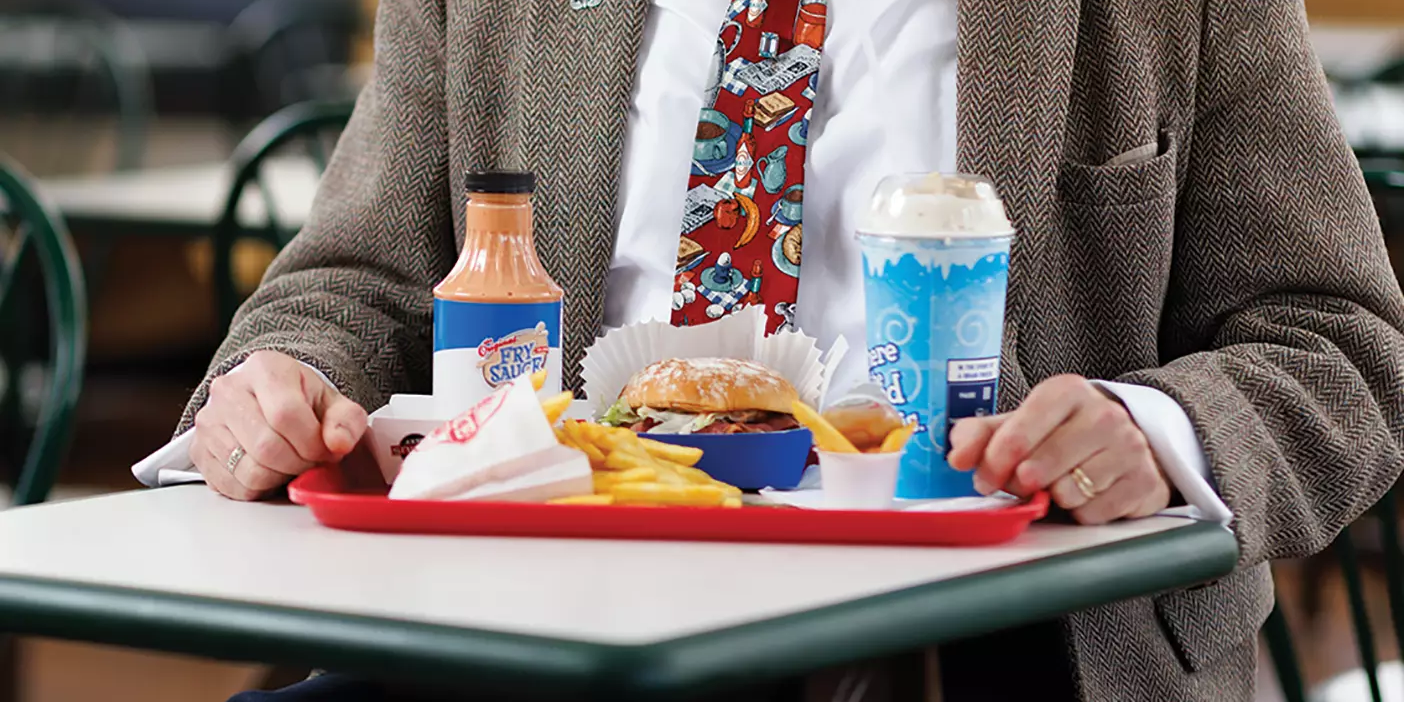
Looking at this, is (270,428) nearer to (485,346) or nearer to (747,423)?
(485,346)

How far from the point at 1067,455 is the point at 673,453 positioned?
25 centimetres

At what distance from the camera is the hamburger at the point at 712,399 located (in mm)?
1148

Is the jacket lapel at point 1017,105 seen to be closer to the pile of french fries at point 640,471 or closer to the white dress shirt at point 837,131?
the white dress shirt at point 837,131

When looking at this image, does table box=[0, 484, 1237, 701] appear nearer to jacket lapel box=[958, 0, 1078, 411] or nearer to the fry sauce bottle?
the fry sauce bottle

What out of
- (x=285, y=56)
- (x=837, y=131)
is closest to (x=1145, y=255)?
(x=837, y=131)

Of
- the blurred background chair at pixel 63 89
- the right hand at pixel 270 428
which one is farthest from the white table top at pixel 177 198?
the right hand at pixel 270 428

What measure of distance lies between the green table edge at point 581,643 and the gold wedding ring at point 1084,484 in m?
0.07

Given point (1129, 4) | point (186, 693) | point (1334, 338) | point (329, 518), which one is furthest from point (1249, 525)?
point (186, 693)

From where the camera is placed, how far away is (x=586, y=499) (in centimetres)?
100

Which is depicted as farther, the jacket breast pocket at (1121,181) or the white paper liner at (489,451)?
the jacket breast pocket at (1121,181)

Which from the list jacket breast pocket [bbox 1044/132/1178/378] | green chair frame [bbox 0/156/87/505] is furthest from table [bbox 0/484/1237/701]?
green chair frame [bbox 0/156/87/505]

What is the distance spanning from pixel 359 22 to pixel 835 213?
593 centimetres

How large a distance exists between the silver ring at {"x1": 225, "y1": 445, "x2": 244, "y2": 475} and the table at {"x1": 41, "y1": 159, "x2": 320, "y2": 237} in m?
1.85

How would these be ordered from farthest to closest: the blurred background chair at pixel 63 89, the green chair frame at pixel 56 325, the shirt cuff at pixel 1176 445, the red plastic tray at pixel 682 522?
1. the blurred background chair at pixel 63 89
2. the green chair frame at pixel 56 325
3. the shirt cuff at pixel 1176 445
4. the red plastic tray at pixel 682 522
